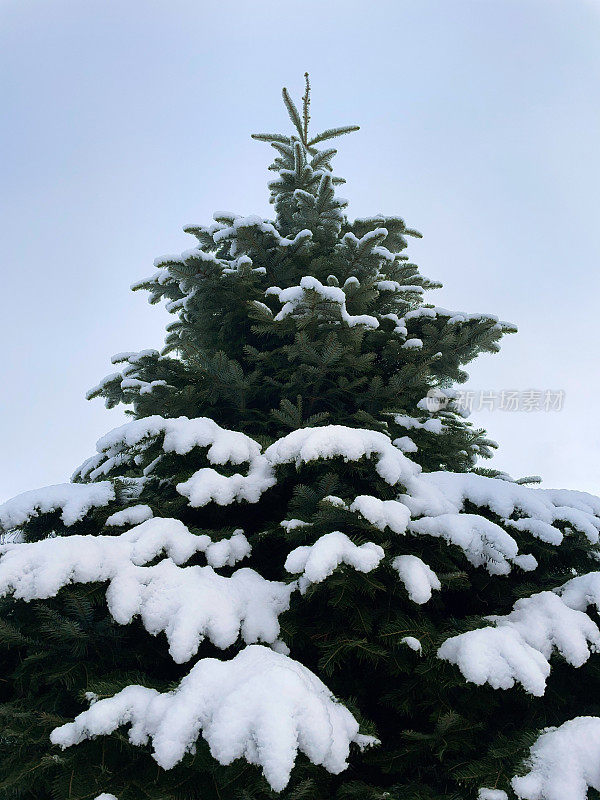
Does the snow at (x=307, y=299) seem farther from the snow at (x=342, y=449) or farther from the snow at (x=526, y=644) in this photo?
the snow at (x=526, y=644)

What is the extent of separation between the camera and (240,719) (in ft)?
5.15

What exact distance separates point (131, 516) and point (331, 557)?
148 centimetres

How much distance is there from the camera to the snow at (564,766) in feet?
5.43

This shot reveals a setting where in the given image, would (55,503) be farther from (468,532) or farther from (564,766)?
(564,766)

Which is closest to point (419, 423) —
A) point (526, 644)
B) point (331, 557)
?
point (526, 644)

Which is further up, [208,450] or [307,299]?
[307,299]

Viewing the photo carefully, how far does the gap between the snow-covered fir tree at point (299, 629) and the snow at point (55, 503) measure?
1cm

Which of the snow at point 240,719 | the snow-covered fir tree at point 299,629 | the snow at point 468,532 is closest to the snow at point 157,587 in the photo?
the snow-covered fir tree at point 299,629

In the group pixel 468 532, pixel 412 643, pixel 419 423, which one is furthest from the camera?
pixel 419 423

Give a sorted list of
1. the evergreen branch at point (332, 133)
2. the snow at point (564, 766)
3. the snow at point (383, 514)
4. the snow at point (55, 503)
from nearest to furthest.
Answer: the snow at point (564, 766) < the snow at point (383, 514) < the snow at point (55, 503) < the evergreen branch at point (332, 133)

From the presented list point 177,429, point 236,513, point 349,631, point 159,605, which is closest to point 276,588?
point 349,631

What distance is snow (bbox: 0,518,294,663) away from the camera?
2.01 meters

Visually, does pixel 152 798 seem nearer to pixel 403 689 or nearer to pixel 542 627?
pixel 403 689

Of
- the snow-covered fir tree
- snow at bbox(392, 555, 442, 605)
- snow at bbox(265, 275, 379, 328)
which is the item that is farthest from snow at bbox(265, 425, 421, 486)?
snow at bbox(265, 275, 379, 328)
